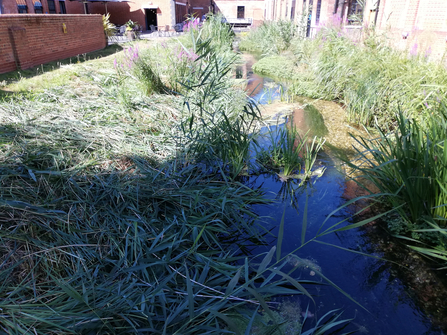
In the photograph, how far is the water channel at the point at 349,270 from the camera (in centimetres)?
181

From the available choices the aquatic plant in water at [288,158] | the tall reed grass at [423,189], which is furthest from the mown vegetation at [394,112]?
the aquatic plant in water at [288,158]

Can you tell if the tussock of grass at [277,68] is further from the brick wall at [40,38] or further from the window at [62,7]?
the window at [62,7]

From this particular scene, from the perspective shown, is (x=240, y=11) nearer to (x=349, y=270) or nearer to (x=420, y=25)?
(x=420, y=25)

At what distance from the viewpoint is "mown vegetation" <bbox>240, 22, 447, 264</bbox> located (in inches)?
88.4

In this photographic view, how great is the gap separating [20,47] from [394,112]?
286 inches

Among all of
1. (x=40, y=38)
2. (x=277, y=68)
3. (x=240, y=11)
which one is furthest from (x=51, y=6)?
(x=240, y=11)

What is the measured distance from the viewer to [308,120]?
5242 mm

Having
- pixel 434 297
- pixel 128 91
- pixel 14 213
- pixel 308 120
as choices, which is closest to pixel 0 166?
pixel 14 213

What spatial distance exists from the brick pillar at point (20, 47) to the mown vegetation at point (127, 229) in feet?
11.7

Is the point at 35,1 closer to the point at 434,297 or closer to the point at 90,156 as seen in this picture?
the point at 90,156

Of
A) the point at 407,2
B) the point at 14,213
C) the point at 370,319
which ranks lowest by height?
the point at 370,319

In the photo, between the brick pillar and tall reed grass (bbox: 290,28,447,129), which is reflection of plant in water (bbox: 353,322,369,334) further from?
the brick pillar

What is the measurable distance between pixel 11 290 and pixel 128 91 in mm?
3476

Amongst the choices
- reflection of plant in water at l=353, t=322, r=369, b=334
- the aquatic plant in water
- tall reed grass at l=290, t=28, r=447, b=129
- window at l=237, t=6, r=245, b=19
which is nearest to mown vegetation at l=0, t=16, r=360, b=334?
reflection of plant in water at l=353, t=322, r=369, b=334
